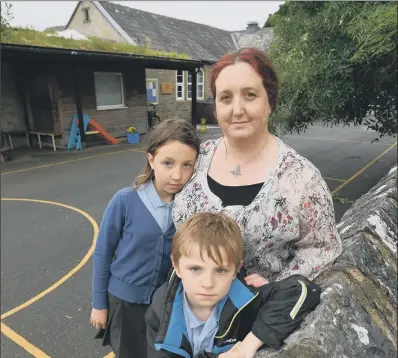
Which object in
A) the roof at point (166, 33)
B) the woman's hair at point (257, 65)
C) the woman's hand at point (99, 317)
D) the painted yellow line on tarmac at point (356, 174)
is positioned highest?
the roof at point (166, 33)

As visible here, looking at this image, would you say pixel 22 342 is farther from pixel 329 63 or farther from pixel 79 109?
pixel 79 109

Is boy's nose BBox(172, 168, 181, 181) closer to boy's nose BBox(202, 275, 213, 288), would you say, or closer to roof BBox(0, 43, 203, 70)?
boy's nose BBox(202, 275, 213, 288)

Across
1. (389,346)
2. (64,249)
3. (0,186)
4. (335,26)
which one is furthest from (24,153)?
(389,346)

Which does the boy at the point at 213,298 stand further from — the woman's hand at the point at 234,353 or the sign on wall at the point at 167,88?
the sign on wall at the point at 167,88

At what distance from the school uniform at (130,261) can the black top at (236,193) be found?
1.05 ft

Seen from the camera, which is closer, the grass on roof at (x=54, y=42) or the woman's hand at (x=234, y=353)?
the woman's hand at (x=234, y=353)

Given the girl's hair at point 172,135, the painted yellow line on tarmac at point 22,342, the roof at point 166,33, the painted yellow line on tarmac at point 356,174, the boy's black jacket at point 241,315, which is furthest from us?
the roof at point 166,33

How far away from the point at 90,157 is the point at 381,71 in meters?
7.41

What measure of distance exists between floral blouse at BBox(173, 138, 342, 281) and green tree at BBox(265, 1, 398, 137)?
10.4ft

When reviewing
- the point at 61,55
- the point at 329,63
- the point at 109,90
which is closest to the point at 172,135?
the point at 329,63

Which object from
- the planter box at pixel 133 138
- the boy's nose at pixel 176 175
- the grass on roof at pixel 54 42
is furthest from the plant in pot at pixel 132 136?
the boy's nose at pixel 176 175

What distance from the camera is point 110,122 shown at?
13281 mm

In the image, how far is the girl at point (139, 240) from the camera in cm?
146

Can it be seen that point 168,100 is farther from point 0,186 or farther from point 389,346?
point 389,346
